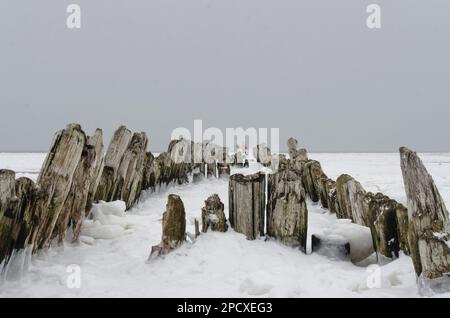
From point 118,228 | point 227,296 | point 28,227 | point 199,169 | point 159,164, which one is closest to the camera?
point 227,296

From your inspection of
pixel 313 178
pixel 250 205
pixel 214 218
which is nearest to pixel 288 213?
pixel 250 205

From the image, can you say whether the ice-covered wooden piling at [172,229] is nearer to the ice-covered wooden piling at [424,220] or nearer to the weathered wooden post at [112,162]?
the weathered wooden post at [112,162]

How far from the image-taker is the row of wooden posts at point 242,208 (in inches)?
115

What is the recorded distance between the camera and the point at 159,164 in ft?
29.4

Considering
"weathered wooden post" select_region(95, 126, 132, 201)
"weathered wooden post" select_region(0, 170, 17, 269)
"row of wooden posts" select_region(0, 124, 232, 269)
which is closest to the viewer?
"weathered wooden post" select_region(0, 170, 17, 269)

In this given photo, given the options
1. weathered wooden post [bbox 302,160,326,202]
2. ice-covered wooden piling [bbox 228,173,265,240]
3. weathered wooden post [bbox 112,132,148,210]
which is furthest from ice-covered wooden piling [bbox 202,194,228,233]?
weathered wooden post [bbox 302,160,326,202]

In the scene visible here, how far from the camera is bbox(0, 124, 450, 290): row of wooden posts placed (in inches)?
115

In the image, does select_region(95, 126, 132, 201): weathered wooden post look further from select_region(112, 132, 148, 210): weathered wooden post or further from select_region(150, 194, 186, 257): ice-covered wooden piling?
select_region(150, 194, 186, 257): ice-covered wooden piling

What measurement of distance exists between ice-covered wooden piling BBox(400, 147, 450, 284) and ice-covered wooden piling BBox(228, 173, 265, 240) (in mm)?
1545

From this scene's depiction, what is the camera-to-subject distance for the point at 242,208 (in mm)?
4070

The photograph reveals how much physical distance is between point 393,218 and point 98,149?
11.5 ft
